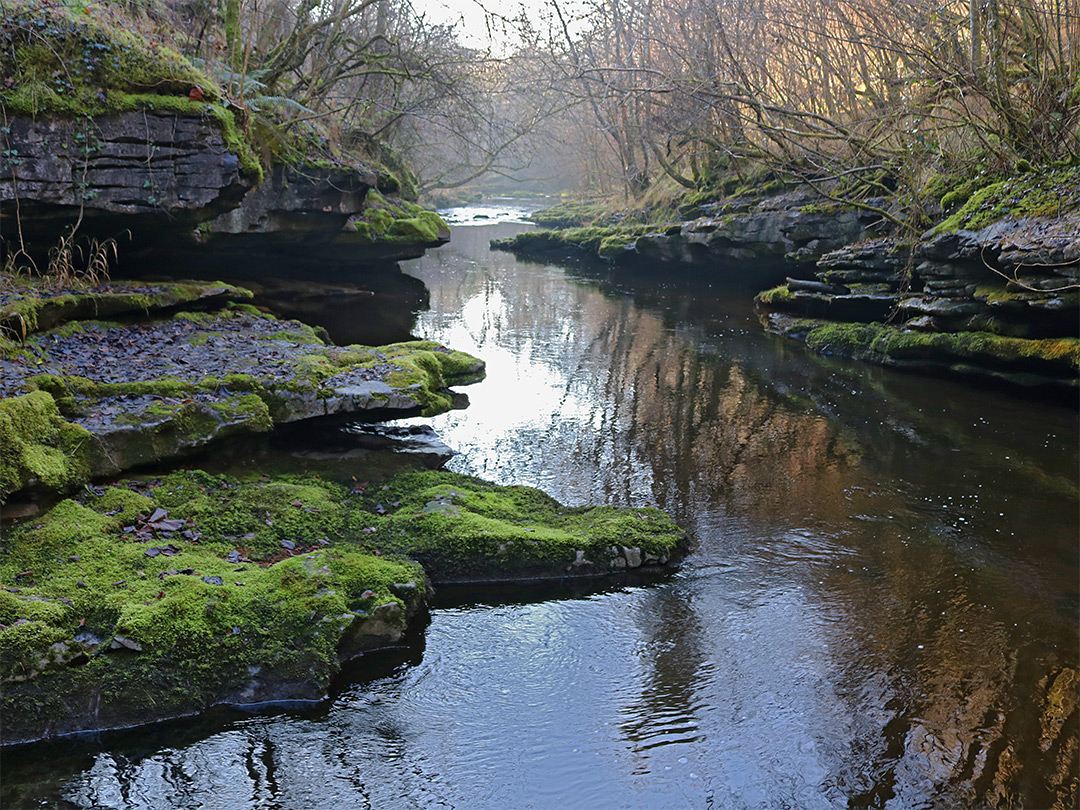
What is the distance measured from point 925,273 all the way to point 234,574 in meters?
12.6

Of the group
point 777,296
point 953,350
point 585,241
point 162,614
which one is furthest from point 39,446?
point 585,241

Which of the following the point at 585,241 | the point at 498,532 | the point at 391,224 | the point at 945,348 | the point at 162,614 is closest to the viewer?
the point at 162,614

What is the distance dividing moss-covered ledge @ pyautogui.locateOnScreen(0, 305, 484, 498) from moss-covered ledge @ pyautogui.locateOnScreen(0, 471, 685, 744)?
370 mm

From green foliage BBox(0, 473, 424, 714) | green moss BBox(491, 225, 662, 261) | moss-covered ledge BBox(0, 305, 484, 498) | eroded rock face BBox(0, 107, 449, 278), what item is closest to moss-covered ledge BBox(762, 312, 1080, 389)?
moss-covered ledge BBox(0, 305, 484, 498)

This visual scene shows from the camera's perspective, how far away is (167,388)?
7.29 metres

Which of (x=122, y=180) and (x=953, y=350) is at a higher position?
(x=122, y=180)

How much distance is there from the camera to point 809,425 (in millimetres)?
10711

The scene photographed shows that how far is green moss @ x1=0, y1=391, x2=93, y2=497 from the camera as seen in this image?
17.5 ft

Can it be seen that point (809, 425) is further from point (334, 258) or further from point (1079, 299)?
point (334, 258)

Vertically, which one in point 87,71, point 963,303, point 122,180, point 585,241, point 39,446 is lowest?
point 39,446

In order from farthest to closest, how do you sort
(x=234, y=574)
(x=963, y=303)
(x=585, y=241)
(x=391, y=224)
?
(x=585, y=241)
(x=391, y=224)
(x=963, y=303)
(x=234, y=574)

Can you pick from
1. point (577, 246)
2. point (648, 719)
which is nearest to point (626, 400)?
point (648, 719)

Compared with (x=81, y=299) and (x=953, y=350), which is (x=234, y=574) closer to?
(x=81, y=299)

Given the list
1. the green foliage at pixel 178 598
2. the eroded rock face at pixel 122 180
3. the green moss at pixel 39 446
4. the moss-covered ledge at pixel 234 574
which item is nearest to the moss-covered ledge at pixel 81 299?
the eroded rock face at pixel 122 180
